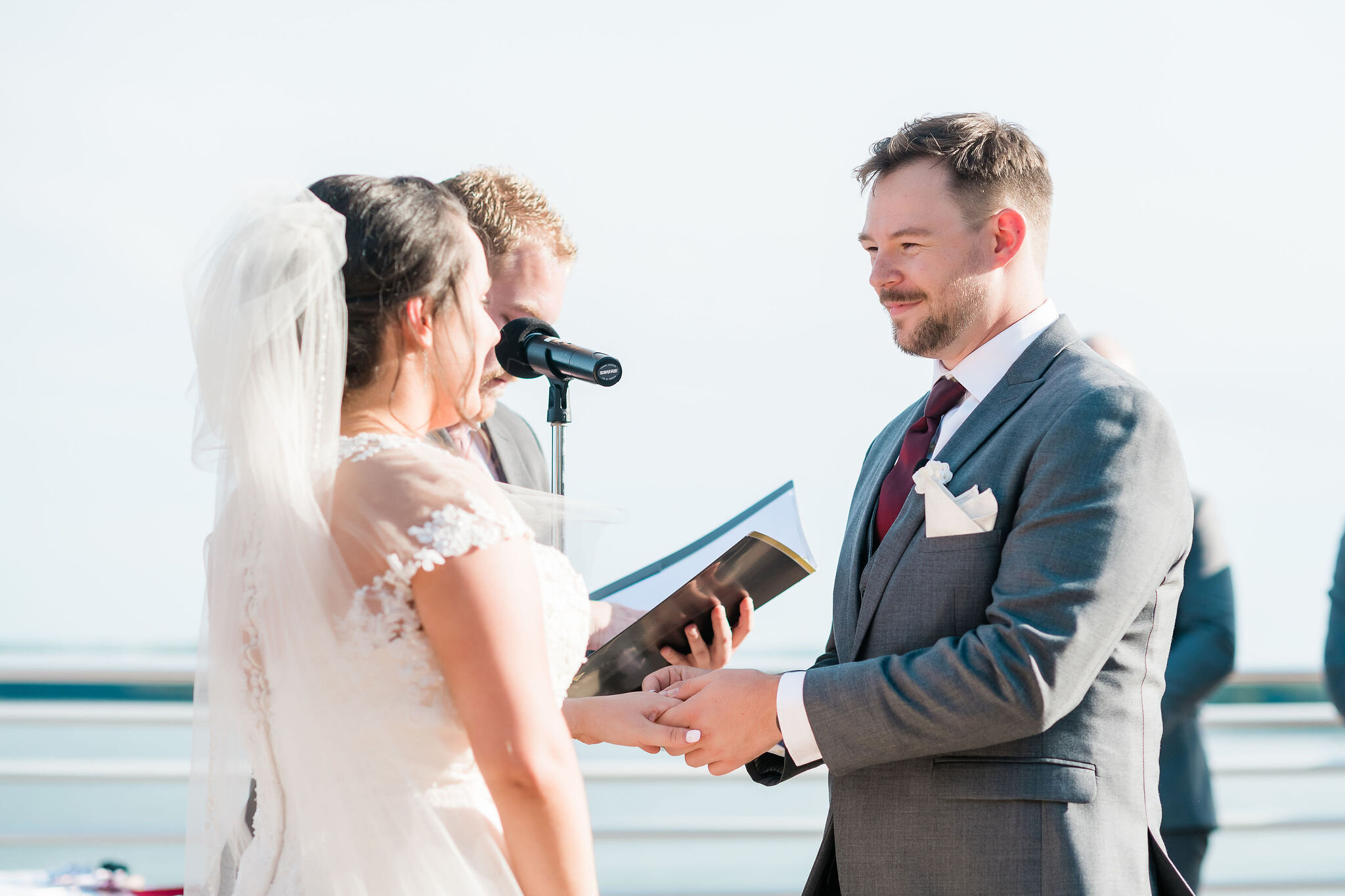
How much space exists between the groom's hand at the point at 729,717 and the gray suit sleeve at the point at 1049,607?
0.12 metres

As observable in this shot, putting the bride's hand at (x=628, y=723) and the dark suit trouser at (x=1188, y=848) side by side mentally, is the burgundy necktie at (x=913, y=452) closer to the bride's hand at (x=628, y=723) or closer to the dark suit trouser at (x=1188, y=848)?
the bride's hand at (x=628, y=723)

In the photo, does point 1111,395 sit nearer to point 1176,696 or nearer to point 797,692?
point 797,692

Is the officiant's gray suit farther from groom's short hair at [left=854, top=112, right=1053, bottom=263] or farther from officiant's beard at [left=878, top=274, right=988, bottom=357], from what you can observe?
groom's short hair at [left=854, top=112, right=1053, bottom=263]

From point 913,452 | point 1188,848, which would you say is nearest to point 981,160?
point 913,452

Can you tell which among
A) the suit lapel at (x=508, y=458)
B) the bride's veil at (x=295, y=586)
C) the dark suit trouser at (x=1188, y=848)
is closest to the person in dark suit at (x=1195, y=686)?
the dark suit trouser at (x=1188, y=848)

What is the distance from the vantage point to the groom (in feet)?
5.59

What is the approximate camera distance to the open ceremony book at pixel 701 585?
194 centimetres

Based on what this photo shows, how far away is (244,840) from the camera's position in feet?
5.65

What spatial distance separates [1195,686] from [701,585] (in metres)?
1.79

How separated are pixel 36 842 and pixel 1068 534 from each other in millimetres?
2933

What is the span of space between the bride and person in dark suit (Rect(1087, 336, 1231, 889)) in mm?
2120

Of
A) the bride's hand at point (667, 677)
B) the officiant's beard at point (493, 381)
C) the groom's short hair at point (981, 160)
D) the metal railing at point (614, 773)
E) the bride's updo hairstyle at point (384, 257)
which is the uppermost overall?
the groom's short hair at point (981, 160)

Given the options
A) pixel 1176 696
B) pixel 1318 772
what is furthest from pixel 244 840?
pixel 1318 772

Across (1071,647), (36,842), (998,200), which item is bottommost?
(36,842)
